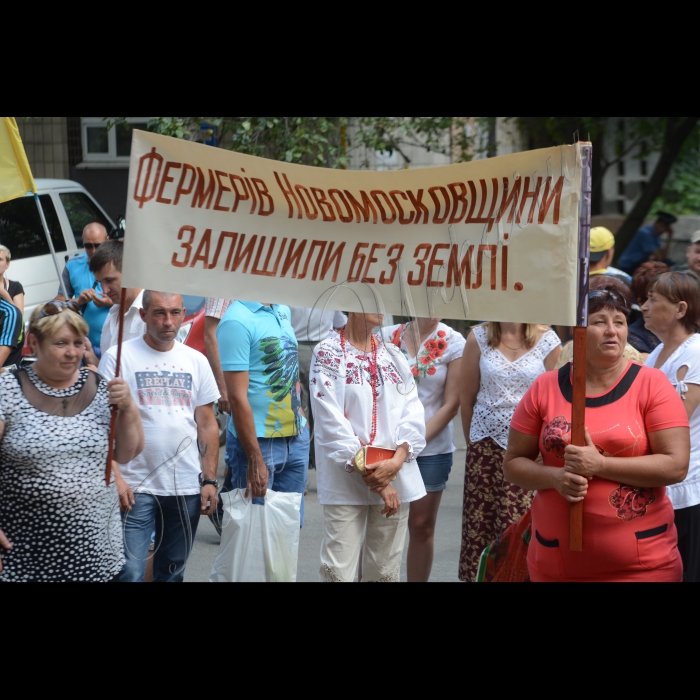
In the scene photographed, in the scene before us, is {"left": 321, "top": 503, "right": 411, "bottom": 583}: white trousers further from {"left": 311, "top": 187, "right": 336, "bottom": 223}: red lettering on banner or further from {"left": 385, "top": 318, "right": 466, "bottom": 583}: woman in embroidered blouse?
{"left": 311, "top": 187, "right": 336, "bottom": 223}: red lettering on banner

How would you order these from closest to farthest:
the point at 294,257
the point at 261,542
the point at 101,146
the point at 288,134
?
1. the point at 294,257
2. the point at 261,542
3. the point at 288,134
4. the point at 101,146

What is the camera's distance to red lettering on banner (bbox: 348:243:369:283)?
12.3ft

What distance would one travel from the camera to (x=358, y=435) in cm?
436

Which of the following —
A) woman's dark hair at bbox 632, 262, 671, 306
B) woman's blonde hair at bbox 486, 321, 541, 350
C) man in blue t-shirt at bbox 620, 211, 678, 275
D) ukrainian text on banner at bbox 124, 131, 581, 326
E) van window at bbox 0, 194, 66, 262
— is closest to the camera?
ukrainian text on banner at bbox 124, 131, 581, 326

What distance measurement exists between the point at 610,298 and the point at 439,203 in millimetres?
722

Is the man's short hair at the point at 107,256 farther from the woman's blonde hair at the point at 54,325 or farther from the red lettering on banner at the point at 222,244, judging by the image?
the red lettering on banner at the point at 222,244

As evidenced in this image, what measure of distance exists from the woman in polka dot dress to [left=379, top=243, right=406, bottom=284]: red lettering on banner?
3.51ft

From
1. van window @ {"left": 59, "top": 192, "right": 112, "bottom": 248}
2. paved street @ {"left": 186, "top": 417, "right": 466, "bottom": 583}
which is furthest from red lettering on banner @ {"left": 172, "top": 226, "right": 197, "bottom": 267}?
Result: van window @ {"left": 59, "top": 192, "right": 112, "bottom": 248}

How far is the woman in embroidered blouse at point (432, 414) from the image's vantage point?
16.8 ft

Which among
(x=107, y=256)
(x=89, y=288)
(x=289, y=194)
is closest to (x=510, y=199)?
(x=289, y=194)

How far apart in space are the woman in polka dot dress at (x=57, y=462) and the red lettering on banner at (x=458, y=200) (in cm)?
141

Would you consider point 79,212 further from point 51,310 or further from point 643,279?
point 51,310

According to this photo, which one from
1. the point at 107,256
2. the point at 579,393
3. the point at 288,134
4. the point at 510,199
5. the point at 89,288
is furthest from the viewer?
the point at 288,134
